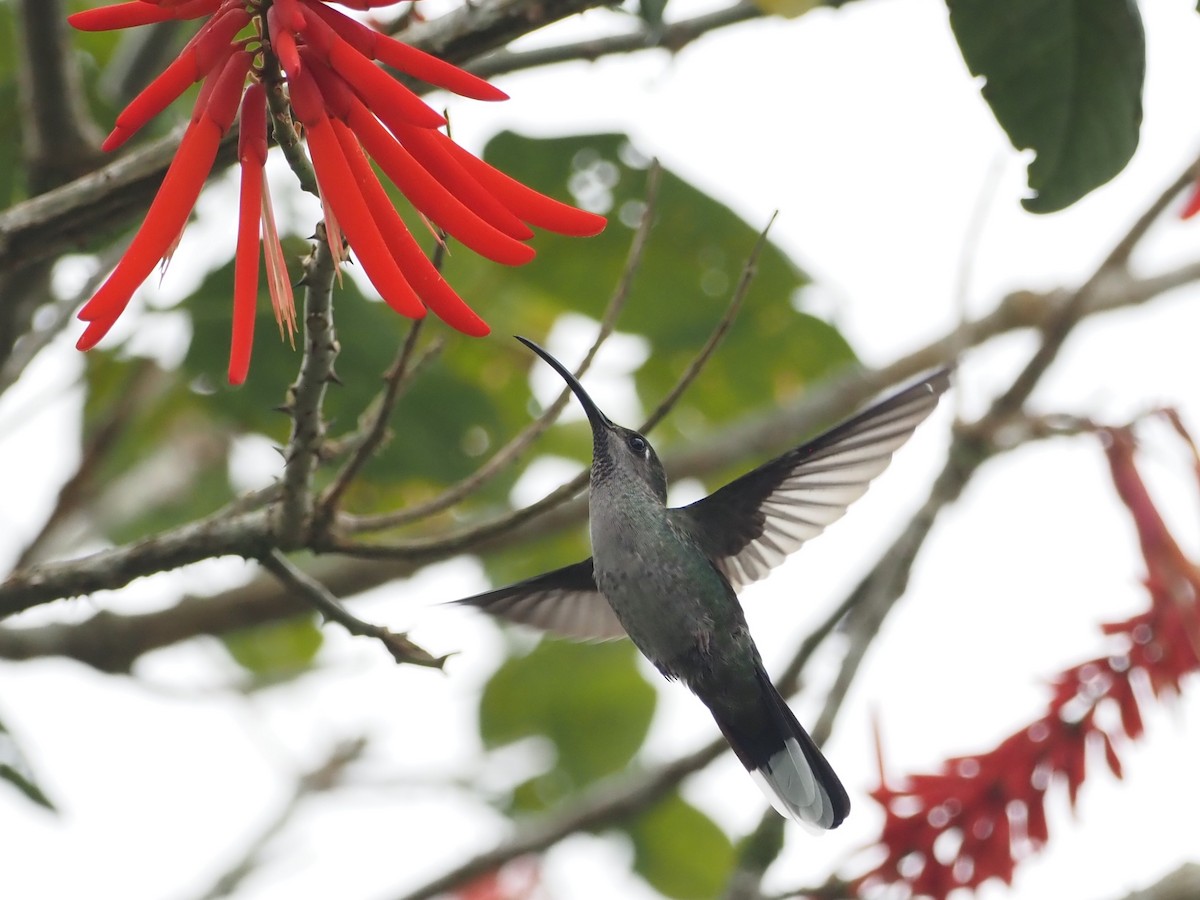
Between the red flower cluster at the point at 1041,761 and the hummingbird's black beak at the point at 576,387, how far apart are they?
80cm

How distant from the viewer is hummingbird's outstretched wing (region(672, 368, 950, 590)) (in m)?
2.00

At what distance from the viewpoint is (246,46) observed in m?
1.19

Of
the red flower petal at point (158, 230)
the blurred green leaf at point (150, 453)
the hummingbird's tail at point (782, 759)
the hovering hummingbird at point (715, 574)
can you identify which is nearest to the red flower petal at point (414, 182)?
the red flower petal at point (158, 230)

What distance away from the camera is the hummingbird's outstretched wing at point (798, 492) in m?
2.00

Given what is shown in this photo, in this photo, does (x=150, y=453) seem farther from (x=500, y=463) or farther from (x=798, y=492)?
(x=500, y=463)

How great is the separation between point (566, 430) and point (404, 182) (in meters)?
2.51

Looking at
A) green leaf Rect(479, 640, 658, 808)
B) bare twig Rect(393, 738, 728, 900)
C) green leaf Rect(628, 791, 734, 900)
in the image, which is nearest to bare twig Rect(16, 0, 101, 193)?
bare twig Rect(393, 738, 728, 900)

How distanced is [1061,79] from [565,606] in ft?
3.81

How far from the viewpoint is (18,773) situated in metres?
1.88

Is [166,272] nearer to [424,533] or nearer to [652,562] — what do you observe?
[652,562]

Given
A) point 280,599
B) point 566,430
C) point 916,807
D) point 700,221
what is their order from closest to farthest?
1. point 916,807
2. point 280,599
3. point 700,221
4. point 566,430

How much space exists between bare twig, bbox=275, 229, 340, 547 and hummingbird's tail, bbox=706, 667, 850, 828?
0.99 meters

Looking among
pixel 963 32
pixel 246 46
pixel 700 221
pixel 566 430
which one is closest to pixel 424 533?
pixel 566 430

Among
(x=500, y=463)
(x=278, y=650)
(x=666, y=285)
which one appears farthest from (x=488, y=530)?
(x=278, y=650)
